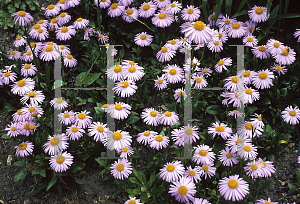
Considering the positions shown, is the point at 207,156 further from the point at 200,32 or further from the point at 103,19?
the point at 103,19

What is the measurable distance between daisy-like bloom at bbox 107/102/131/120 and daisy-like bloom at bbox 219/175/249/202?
1.08 metres

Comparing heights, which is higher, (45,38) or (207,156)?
(45,38)

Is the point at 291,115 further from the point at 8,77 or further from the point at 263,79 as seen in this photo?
the point at 8,77

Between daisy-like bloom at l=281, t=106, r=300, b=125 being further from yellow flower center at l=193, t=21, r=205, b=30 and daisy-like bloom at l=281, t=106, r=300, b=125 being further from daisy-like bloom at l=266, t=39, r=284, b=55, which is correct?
yellow flower center at l=193, t=21, r=205, b=30

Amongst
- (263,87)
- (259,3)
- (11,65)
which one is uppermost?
(259,3)

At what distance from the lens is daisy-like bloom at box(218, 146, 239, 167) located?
238 centimetres

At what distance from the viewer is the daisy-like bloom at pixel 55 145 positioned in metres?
2.47

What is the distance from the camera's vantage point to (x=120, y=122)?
9.48ft

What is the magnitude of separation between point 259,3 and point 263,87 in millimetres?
1232

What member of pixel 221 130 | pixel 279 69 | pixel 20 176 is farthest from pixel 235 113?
pixel 20 176

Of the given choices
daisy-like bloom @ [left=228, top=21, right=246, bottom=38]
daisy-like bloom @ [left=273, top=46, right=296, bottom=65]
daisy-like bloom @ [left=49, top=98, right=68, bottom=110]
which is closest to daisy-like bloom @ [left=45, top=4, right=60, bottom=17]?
daisy-like bloom @ [left=49, top=98, right=68, bottom=110]

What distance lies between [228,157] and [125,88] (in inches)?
46.3

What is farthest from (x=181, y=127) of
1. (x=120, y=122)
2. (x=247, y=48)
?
(x=247, y=48)

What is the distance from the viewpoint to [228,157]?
2.40 meters
